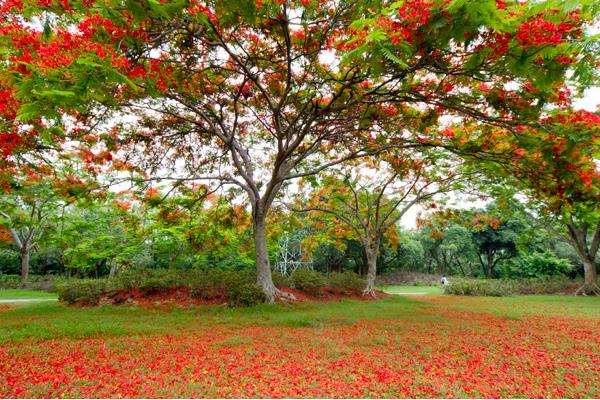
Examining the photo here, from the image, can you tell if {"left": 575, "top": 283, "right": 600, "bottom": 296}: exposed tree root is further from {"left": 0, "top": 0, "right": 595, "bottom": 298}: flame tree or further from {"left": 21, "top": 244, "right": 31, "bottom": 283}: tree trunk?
{"left": 21, "top": 244, "right": 31, "bottom": 283}: tree trunk

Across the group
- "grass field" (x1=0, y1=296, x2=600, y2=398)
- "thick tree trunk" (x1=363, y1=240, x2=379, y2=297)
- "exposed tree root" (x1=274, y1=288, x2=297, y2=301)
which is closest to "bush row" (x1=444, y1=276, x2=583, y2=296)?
"thick tree trunk" (x1=363, y1=240, x2=379, y2=297)

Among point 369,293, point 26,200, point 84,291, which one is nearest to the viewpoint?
point 84,291

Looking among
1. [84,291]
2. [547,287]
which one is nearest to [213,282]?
[84,291]

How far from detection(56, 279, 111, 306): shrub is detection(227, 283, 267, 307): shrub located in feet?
15.1

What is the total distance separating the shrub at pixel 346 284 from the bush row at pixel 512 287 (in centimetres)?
745

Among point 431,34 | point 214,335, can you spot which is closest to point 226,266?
point 214,335

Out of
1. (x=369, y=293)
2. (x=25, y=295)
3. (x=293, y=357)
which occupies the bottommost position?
(x=25, y=295)

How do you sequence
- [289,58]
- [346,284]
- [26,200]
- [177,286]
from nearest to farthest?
[289,58] → [177,286] → [26,200] → [346,284]

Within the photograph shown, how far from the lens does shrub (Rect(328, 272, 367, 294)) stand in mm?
15156

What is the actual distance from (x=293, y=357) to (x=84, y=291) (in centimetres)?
948

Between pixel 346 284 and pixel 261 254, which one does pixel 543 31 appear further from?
pixel 346 284

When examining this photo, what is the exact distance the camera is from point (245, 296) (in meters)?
10.0

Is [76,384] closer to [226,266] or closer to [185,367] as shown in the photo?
[185,367]

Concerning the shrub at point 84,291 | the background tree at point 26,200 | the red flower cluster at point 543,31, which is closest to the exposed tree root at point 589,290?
the red flower cluster at point 543,31
